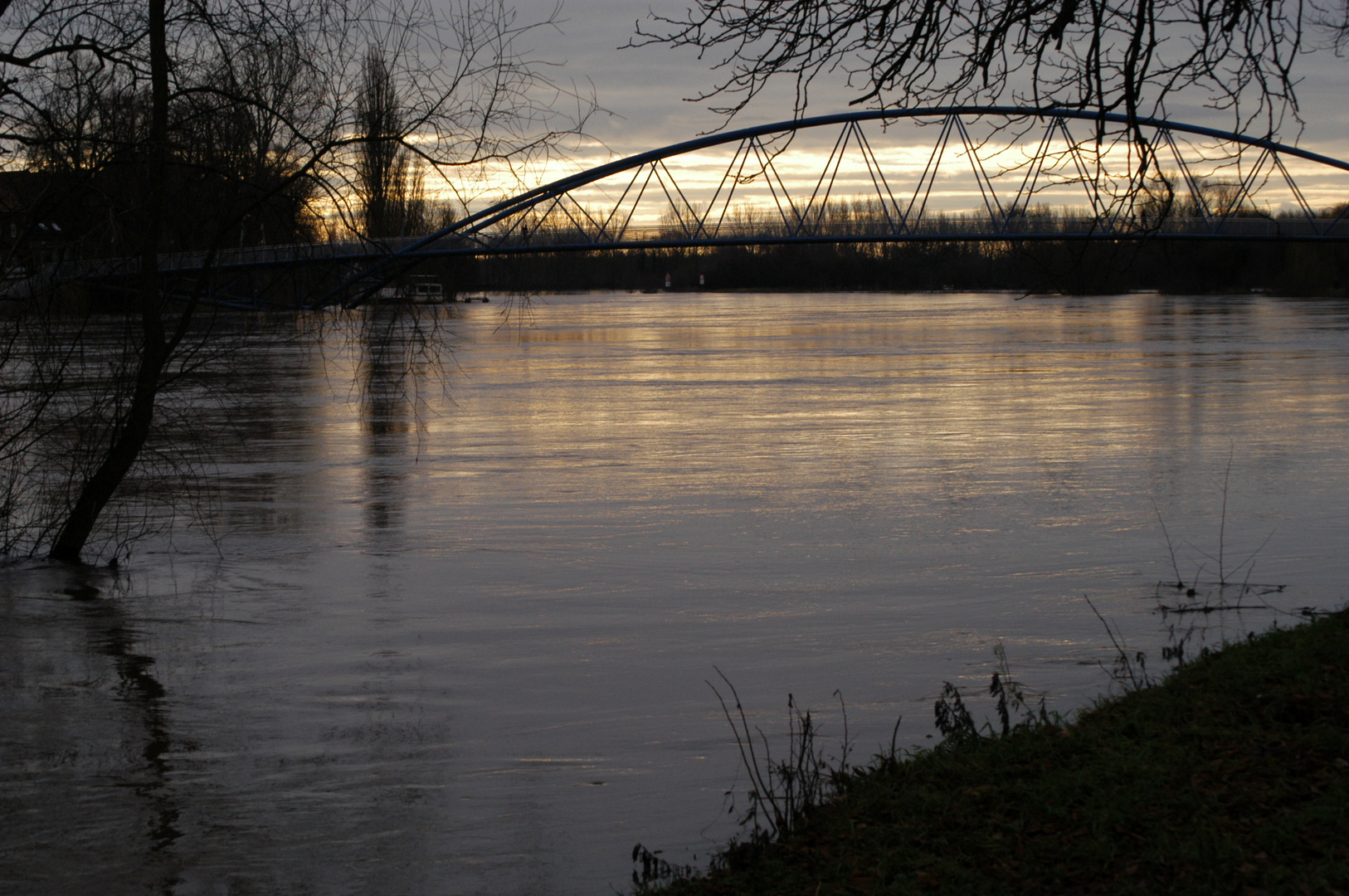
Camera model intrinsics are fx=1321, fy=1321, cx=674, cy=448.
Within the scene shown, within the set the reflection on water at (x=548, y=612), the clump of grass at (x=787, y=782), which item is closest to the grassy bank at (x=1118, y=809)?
the clump of grass at (x=787, y=782)

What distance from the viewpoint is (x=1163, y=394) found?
2786 cm

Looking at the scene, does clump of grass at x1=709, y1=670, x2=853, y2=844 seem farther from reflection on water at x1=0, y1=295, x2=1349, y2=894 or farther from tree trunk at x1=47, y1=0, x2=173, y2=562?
tree trunk at x1=47, y1=0, x2=173, y2=562

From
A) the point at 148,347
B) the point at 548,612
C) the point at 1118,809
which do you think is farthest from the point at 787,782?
the point at 148,347

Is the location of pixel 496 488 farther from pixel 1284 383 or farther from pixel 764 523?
pixel 1284 383

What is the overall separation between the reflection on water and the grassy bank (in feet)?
3.32

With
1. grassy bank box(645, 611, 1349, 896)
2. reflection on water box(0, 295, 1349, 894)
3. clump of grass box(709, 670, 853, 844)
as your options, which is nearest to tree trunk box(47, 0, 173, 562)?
reflection on water box(0, 295, 1349, 894)

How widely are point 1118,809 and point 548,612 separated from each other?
6183mm

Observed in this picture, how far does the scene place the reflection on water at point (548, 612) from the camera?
6590mm

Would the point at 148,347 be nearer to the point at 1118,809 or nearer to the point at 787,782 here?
Result: the point at 787,782

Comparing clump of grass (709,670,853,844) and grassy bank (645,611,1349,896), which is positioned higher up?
grassy bank (645,611,1349,896)

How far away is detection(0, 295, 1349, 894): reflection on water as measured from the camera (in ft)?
21.6

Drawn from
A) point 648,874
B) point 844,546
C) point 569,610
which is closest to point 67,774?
point 648,874

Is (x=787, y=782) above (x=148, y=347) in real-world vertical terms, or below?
below

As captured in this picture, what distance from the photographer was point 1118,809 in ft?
17.1
